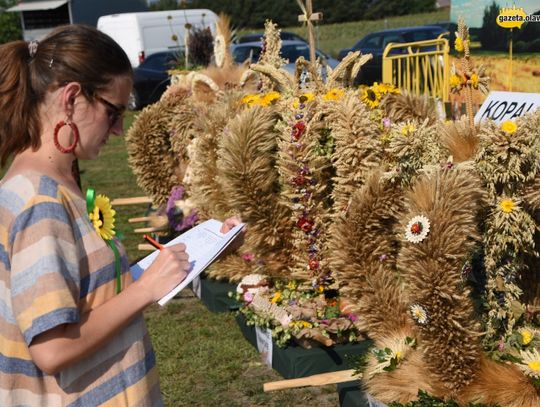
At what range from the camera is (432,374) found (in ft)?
9.18

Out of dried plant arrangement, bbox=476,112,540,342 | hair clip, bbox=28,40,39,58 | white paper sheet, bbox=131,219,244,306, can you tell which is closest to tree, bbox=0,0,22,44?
dried plant arrangement, bbox=476,112,540,342

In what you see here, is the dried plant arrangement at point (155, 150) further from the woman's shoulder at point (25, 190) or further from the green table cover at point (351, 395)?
the woman's shoulder at point (25, 190)

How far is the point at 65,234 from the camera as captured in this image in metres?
1.50

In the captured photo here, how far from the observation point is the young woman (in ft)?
4.88

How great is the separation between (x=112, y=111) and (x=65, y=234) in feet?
0.94

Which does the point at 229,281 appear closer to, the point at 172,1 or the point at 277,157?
the point at 277,157

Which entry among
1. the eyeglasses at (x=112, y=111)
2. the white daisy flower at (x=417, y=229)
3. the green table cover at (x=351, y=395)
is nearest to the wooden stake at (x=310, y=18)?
the green table cover at (x=351, y=395)

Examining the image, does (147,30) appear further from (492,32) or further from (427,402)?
(427,402)

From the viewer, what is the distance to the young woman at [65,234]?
4.88 ft

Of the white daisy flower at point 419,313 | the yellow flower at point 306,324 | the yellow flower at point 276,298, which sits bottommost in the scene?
the yellow flower at point 276,298

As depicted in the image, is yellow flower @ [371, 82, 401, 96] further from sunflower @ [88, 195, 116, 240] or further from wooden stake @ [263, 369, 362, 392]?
sunflower @ [88, 195, 116, 240]

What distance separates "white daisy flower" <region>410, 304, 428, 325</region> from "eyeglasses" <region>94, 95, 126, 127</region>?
140 cm

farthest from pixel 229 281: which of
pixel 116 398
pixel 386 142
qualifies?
pixel 116 398

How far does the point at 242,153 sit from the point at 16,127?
263 centimetres
